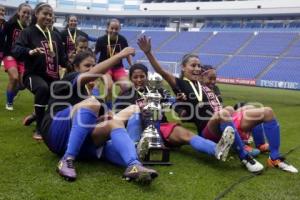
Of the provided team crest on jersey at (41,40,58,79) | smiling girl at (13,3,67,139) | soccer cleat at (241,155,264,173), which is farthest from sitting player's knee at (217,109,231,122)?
team crest on jersey at (41,40,58,79)

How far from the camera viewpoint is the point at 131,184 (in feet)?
11.4

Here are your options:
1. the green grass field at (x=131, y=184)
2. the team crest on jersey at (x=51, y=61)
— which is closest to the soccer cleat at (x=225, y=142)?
the green grass field at (x=131, y=184)

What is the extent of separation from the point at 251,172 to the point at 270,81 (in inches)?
1025

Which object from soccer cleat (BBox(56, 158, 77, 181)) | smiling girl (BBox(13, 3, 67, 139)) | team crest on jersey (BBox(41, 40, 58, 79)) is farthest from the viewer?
team crest on jersey (BBox(41, 40, 58, 79))

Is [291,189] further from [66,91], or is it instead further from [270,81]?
[270,81]

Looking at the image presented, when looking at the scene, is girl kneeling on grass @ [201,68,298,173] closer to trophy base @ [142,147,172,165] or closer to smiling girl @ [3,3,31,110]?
trophy base @ [142,147,172,165]

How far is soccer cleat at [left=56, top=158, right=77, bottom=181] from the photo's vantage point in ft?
11.3

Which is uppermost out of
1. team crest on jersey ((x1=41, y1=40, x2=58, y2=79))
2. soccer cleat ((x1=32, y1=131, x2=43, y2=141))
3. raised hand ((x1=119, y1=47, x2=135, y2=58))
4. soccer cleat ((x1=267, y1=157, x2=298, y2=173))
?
raised hand ((x1=119, y1=47, x2=135, y2=58))

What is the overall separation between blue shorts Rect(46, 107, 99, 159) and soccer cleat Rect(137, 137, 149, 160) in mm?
418

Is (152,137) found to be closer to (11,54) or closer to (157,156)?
(157,156)

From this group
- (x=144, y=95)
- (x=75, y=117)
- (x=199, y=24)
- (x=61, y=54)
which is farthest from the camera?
(x=199, y=24)

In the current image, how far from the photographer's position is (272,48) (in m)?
36.1

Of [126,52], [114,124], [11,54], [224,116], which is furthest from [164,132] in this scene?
[11,54]

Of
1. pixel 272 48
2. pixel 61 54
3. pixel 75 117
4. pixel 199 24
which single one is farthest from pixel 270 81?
pixel 75 117
